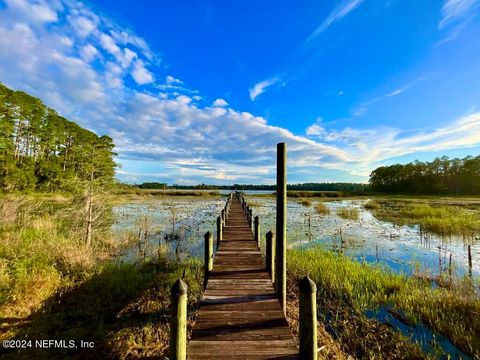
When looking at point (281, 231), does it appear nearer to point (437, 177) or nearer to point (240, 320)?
point (240, 320)

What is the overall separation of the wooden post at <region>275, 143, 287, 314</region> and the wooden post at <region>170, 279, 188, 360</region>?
2.48 meters

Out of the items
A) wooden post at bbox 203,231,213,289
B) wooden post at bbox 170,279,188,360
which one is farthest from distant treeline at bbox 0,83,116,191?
wooden post at bbox 170,279,188,360

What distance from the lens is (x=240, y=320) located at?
3.85 metres

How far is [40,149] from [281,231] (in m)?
45.9

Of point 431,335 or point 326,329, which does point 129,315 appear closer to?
point 326,329

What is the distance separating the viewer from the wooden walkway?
10.2 ft

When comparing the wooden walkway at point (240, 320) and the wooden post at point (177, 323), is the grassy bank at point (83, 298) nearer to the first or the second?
the wooden walkway at point (240, 320)

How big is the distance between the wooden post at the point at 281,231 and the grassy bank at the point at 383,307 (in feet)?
6.63

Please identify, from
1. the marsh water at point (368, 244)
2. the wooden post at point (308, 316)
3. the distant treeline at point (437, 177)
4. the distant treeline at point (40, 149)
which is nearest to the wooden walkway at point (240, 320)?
the wooden post at point (308, 316)

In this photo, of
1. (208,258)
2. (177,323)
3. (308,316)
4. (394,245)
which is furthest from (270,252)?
(394,245)

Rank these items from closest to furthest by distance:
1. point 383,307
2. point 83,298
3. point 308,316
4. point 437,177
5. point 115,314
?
point 308,316 → point 115,314 → point 383,307 → point 83,298 → point 437,177

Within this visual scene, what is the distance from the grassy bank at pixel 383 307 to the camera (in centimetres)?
490

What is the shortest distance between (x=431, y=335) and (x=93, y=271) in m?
10.4

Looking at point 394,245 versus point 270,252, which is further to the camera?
point 394,245
